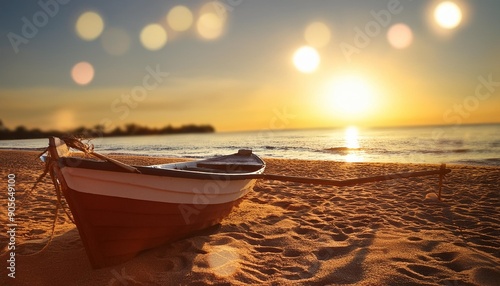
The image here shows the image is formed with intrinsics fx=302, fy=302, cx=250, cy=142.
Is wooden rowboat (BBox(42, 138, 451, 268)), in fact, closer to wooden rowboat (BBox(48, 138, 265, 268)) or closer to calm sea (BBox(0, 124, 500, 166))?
wooden rowboat (BBox(48, 138, 265, 268))

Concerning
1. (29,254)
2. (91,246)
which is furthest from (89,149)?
(29,254)

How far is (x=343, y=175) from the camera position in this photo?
1197 centimetres

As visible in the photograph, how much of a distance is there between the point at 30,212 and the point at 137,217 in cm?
375

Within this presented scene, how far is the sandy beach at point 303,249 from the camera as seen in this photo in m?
3.36

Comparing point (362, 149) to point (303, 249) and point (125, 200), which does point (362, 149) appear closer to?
point (303, 249)

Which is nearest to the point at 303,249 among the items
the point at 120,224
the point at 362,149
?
the point at 120,224

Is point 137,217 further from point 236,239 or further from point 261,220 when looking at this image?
point 261,220

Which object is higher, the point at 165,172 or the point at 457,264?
the point at 165,172

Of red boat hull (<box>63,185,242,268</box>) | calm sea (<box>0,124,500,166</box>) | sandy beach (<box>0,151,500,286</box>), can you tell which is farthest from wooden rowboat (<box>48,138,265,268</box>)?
calm sea (<box>0,124,500,166</box>)

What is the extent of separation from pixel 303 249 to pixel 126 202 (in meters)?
2.42

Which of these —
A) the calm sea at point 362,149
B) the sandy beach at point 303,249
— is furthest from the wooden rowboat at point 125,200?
the calm sea at point 362,149

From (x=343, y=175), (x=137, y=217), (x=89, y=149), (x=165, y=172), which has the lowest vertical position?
(x=343, y=175)

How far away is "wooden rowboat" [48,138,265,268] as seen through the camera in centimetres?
314

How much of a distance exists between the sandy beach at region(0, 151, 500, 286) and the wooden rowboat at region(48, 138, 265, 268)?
242 millimetres
